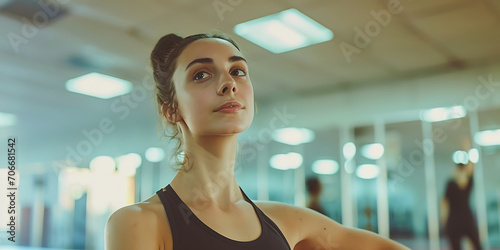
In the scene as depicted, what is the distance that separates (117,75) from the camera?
4.96 m

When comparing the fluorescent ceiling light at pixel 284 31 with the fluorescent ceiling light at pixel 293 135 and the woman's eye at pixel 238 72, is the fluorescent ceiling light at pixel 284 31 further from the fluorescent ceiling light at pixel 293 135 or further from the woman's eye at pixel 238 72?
the woman's eye at pixel 238 72

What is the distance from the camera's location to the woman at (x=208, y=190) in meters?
0.70

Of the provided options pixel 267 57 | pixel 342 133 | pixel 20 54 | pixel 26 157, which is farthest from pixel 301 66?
pixel 26 157

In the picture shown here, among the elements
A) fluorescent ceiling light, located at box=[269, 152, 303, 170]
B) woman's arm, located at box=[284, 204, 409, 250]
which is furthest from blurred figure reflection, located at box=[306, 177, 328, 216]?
woman's arm, located at box=[284, 204, 409, 250]

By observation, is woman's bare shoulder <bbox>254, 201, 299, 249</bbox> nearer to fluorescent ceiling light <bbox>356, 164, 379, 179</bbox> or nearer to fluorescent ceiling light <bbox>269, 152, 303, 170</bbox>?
fluorescent ceiling light <bbox>356, 164, 379, 179</bbox>

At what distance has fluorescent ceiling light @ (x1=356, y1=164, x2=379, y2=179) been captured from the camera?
5.39m

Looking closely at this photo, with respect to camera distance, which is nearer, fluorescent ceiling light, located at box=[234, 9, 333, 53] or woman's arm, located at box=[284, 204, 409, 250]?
woman's arm, located at box=[284, 204, 409, 250]

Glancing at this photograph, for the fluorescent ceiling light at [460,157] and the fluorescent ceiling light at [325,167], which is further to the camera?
the fluorescent ceiling light at [325,167]

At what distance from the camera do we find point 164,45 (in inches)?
35.4

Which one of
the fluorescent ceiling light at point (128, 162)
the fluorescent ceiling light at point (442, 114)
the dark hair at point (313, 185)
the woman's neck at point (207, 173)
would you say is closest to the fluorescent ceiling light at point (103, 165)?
the fluorescent ceiling light at point (128, 162)

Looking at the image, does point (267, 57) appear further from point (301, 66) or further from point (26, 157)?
point (26, 157)

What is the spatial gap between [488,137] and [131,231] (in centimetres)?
481

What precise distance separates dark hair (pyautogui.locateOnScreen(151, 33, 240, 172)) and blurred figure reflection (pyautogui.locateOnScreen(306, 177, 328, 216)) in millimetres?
5135

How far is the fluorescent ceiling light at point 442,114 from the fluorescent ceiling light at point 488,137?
27 centimetres
